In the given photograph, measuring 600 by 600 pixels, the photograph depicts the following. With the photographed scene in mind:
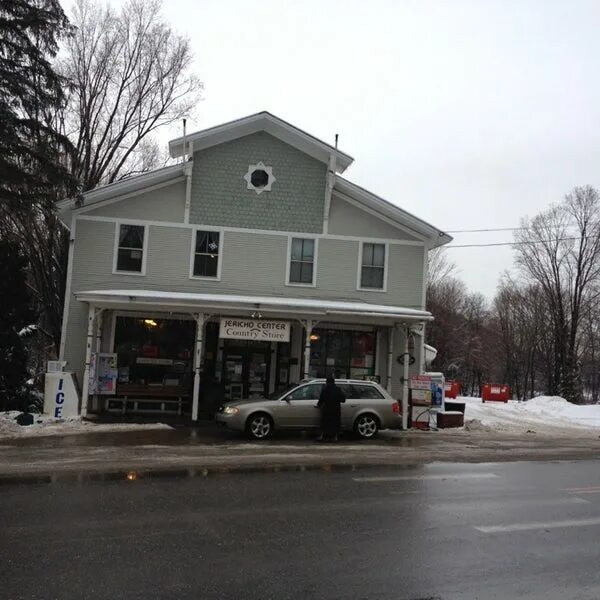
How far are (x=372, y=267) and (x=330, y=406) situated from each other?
273 inches

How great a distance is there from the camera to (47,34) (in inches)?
609

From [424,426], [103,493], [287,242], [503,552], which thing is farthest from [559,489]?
[287,242]

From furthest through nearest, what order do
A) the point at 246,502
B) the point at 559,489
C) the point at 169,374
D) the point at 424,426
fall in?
the point at 169,374 < the point at 424,426 < the point at 559,489 < the point at 246,502

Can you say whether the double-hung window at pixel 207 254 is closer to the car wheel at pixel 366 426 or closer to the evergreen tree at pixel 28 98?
the evergreen tree at pixel 28 98

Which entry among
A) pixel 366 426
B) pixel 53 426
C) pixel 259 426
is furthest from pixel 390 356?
pixel 53 426

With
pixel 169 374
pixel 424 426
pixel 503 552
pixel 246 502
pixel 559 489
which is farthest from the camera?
pixel 169 374

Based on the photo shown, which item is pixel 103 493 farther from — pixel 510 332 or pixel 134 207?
pixel 510 332

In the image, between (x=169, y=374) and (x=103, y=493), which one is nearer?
(x=103, y=493)

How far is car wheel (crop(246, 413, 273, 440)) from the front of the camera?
47.8 ft

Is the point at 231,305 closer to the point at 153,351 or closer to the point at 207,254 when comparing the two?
the point at 207,254

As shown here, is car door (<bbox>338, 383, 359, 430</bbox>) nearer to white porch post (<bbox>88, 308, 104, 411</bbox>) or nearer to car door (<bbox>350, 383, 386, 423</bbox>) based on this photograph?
car door (<bbox>350, 383, 386, 423</bbox>)

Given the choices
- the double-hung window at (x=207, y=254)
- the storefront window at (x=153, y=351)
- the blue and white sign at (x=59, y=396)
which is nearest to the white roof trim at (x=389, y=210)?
the double-hung window at (x=207, y=254)

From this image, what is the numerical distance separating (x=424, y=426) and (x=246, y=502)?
11.2m

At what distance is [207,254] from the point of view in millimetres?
19688
